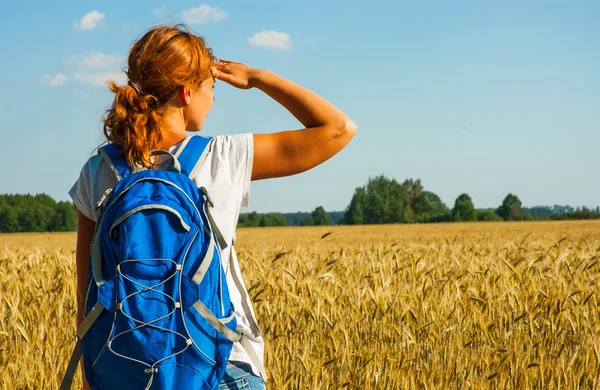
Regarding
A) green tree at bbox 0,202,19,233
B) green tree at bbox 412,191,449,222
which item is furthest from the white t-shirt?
green tree at bbox 412,191,449,222

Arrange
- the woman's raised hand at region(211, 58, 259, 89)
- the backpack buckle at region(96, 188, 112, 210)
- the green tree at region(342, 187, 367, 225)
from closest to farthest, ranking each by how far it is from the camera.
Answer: the backpack buckle at region(96, 188, 112, 210), the woman's raised hand at region(211, 58, 259, 89), the green tree at region(342, 187, 367, 225)

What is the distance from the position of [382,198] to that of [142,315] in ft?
304

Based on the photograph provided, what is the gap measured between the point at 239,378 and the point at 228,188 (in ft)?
1.41

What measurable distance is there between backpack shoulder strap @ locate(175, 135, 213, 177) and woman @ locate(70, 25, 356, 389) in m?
0.01

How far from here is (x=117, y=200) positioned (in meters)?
1.42

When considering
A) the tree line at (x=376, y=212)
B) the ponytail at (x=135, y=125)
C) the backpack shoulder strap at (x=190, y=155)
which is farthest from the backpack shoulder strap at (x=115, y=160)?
the tree line at (x=376, y=212)

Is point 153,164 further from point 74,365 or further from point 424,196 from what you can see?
point 424,196

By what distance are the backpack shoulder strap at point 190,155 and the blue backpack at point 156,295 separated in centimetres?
5

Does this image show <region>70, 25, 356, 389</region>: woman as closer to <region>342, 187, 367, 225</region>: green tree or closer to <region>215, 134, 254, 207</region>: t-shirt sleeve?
<region>215, 134, 254, 207</region>: t-shirt sleeve

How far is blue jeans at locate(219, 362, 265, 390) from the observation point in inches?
56.9

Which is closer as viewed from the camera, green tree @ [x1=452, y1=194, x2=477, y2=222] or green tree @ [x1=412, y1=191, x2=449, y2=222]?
green tree @ [x1=452, y1=194, x2=477, y2=222]

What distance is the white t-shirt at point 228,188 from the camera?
147 cm

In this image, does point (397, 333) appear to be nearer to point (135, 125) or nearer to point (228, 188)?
point (228, 188)

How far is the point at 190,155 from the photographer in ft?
4.86
